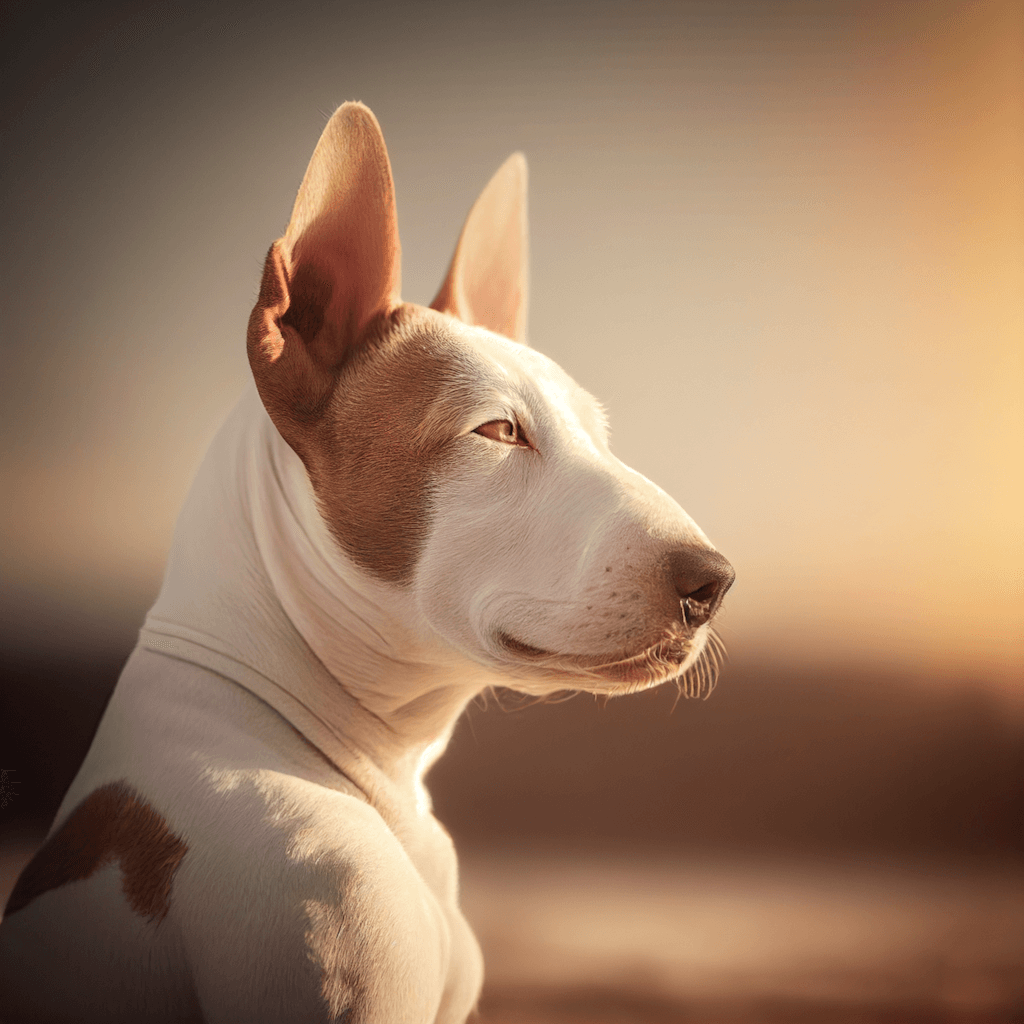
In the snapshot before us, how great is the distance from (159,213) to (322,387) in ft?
1.59

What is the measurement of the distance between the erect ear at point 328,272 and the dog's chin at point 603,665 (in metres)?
0.27

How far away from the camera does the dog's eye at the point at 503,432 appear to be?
0.74 m

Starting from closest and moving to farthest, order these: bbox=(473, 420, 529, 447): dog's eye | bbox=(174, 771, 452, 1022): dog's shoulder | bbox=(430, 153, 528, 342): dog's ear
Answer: bbox=(174, 771, 452, 1022): dog's shoulder
bbox=(473, 420, 529, 447): dog's eye
bbox=(430, 153, 528, 342): dog's ear

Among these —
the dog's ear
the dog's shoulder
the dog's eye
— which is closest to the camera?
the dog's shoulder

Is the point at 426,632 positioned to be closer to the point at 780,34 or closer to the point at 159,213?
the point at 159,213

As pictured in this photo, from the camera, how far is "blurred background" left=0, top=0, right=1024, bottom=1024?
103cm

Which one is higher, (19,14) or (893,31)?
(893,31)

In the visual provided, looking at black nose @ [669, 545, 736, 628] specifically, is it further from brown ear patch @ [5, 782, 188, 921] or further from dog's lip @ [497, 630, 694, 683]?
brown ear patch @ [5, 782, 188, 921]

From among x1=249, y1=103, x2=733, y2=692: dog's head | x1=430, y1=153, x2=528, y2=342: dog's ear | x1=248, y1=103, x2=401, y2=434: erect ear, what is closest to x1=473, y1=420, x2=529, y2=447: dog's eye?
x1=249, y1=103, x2=733, y2=692: dog's head

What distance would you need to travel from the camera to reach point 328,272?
2.48 ft

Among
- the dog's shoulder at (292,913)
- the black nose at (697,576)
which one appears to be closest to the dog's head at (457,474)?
the black nose at (697,576)

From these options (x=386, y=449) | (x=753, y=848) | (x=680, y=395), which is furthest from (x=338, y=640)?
(x=753, y=848)

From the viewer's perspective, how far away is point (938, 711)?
1186mm

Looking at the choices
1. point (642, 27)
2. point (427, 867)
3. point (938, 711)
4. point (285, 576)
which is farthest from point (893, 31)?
point (427, 867)
